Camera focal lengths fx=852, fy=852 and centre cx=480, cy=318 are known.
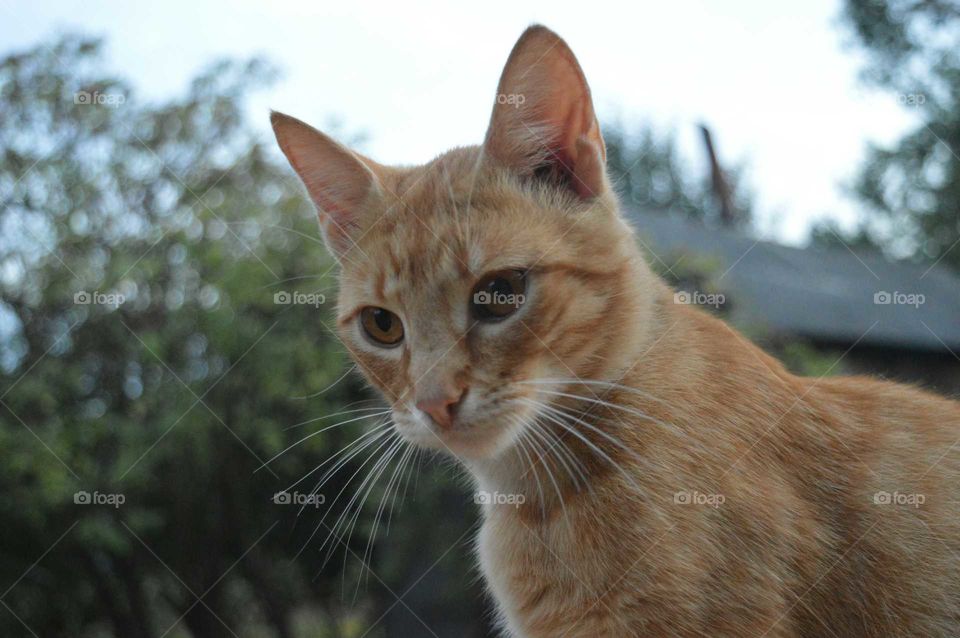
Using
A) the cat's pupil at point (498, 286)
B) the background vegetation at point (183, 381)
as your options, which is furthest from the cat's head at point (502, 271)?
the background vegetation at point (183, 381)

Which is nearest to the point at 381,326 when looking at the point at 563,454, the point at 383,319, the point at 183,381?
the point at 383,319

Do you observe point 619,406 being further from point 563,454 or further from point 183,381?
point 183,381

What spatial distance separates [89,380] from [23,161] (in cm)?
69

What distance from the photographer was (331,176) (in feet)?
4.88

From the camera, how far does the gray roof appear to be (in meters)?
3.10

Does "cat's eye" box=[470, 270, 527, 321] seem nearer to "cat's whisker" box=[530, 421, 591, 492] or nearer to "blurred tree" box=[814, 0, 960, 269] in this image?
"cat's whisker" box=[530, 421, 591, 492]

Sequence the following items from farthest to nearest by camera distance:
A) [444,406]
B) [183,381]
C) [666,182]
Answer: [666,182] < [183,381] < [444,406]

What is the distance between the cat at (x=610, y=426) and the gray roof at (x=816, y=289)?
1.49 m

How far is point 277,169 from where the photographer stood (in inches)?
114

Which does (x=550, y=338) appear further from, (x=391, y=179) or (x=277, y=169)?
(x=277, y=169)

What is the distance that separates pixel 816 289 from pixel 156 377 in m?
2.93

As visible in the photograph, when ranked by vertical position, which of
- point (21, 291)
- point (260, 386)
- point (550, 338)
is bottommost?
point (260, 386)

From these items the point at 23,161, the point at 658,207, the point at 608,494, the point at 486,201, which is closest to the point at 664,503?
the point at 608,494

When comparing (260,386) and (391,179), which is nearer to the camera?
(391,179)
